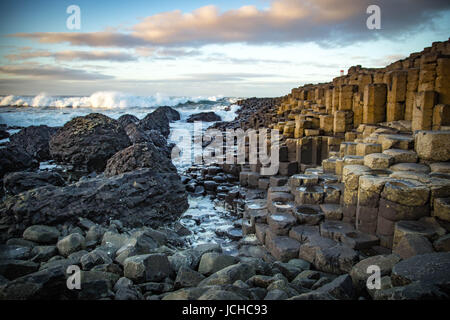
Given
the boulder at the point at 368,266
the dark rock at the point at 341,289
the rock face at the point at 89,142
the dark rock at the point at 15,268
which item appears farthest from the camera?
the rock face at the point at 89,142

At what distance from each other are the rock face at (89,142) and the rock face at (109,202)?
5.10 meters

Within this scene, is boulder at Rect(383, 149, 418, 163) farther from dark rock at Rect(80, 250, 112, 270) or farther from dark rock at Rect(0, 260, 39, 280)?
dark rock at Rect(0, 260, 39, 280)

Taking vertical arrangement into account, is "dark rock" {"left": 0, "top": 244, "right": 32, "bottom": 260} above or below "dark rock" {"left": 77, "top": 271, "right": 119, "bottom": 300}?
below

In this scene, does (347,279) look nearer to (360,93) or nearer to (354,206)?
(354,206)

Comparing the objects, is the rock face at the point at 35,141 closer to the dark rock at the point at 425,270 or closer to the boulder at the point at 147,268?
the boulder at the point at 147,268

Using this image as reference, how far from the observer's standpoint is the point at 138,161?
26.2 ft

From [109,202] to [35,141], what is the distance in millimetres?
12140

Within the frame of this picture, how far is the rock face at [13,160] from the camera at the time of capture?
33.6ft

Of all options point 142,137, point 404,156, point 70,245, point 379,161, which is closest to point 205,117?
point 142,137

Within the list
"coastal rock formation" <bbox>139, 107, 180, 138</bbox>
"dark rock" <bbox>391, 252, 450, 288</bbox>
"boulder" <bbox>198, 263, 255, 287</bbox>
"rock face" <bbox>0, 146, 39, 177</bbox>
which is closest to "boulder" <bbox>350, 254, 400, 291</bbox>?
"dark rock" <bbox>391, 252, 450, 288</bbox>

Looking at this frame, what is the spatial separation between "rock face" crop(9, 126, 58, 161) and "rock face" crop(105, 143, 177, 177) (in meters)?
7.81

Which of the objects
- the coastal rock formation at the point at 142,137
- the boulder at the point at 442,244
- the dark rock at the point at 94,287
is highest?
Answer: the coastal rock formation at the point at 142,137

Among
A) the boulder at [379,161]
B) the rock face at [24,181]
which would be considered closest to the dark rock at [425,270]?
the boulder at [379,161]

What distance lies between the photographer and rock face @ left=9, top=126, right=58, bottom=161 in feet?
46.2
